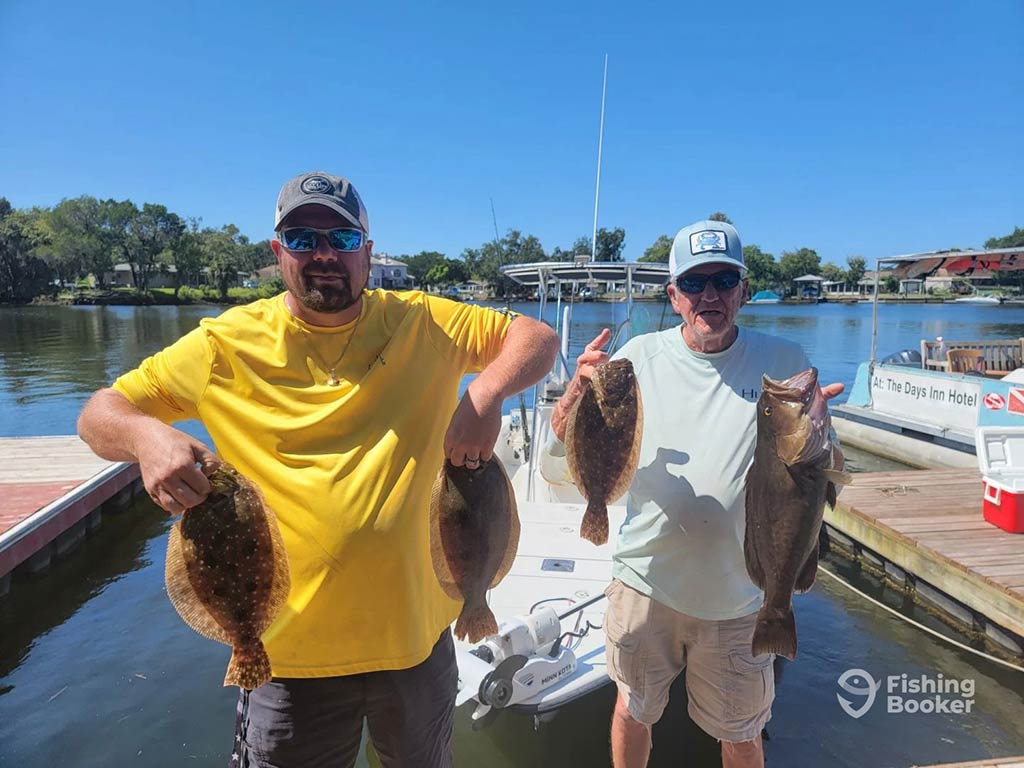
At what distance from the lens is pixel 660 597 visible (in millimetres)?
2775

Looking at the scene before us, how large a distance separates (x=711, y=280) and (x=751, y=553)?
1190 millimetres

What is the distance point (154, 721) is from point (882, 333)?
54408 mm

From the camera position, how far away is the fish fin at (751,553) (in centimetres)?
247

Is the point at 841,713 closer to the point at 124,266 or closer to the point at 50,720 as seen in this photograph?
the point at 50,720

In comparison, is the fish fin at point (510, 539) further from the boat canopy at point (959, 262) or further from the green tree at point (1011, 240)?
the green tree at point (1011, 240)

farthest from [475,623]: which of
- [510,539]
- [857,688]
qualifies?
[857,688]

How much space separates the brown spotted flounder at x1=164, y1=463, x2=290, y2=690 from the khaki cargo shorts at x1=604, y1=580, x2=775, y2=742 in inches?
64.6

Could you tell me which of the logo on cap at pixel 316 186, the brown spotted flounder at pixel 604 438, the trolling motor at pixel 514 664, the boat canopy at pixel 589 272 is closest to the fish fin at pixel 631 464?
the brown spotted flounder at pixel 604 438

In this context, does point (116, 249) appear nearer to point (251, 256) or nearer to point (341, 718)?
point (251, 256)

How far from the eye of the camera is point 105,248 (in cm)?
8069

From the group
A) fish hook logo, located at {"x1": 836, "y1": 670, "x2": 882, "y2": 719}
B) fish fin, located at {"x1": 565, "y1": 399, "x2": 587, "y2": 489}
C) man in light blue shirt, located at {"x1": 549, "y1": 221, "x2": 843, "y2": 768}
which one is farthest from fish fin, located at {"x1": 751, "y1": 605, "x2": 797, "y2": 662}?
fish hook logo, located at {"x1": 836, "y1": 670, "x2": 882, "y2": 719}

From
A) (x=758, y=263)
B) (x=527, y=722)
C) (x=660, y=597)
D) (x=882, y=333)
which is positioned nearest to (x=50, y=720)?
(x=527, y=722)

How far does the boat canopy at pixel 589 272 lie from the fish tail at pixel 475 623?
A: 577cm

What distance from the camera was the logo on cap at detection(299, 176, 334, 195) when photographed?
2.15m
